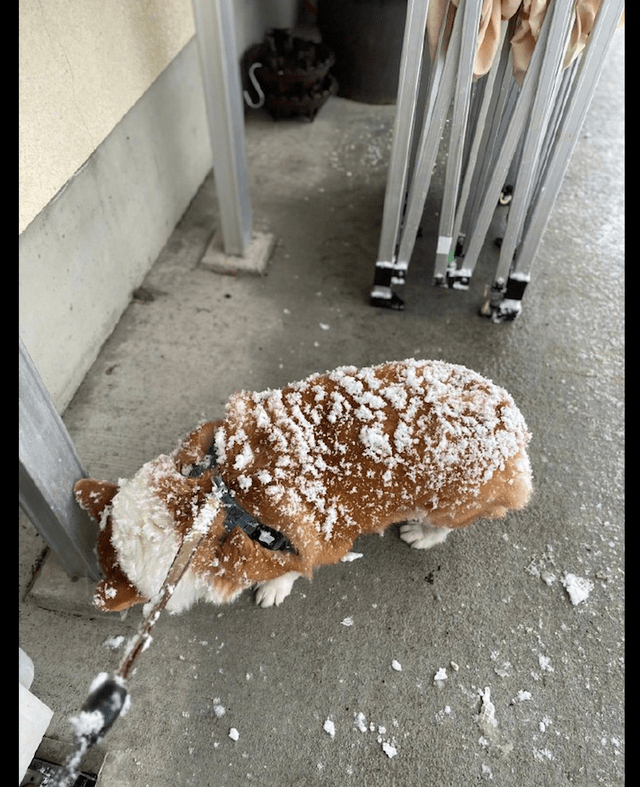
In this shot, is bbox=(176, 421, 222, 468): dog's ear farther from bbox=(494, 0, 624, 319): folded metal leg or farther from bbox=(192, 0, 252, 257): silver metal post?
bbox=(494, 0, 624, 319): folded metal leg

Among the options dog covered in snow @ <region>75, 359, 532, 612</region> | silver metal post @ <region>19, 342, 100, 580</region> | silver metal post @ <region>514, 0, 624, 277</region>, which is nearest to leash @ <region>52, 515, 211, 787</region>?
dog covered in snow @ <region>75, 359, 532, 612</region>

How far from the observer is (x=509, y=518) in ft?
7.77

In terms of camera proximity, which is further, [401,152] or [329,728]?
[401,152]

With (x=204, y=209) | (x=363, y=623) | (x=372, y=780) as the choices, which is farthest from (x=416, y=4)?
(x=372, y=780)

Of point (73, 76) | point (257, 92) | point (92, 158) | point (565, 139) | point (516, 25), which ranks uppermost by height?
point (516, 25)

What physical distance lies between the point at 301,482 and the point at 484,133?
1.98 metres

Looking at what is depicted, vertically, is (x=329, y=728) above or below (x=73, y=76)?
below

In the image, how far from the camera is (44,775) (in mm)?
1731

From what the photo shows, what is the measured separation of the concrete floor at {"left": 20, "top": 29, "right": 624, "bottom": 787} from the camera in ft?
6.05

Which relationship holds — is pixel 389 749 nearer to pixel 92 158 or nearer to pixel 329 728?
pixel 329 728

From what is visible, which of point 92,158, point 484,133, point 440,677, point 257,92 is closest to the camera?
point 440,677

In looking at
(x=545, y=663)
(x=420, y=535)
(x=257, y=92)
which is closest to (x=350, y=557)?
(x=420, y=535)

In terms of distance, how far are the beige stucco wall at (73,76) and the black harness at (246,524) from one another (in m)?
1.34
